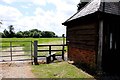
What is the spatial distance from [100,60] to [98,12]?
7.32 ft

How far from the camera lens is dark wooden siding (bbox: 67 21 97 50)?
1148 cm

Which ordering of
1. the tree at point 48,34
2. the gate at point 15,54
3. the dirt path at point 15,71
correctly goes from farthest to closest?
1. the tree at point 48,34
2. the gate at point 15,54
3. the dirt path at point 15,71

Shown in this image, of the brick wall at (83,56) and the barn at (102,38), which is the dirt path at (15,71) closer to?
the brick wall at (83,56)

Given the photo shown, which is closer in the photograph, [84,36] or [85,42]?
[85,42]

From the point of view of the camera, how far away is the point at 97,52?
10992 millimetres

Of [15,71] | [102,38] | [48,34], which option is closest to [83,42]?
[102,38]

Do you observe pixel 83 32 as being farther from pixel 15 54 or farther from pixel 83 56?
pixel 15 54

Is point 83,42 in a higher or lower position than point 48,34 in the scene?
lower

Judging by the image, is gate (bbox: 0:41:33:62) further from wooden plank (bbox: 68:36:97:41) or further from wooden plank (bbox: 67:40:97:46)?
wooden plank (bbox: 67:40:97:46)

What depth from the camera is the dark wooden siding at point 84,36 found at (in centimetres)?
1148

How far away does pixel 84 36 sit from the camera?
12.8m

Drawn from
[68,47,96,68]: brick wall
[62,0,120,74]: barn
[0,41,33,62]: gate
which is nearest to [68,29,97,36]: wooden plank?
[62,0,120,74]: barn

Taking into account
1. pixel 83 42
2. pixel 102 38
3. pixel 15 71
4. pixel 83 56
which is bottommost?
pixel 15 71

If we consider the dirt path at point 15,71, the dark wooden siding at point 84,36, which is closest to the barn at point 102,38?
the dark wooden siding at point 84,36
